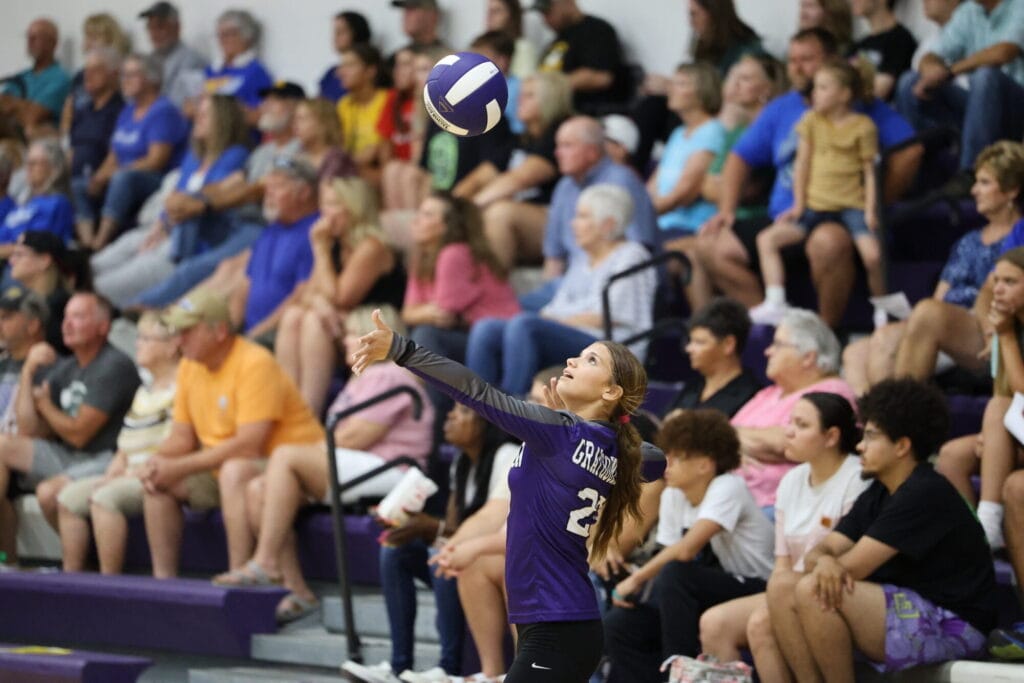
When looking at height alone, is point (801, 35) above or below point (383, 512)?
above

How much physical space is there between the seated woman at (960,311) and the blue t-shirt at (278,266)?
3.48m

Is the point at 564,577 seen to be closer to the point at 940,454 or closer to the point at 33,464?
the point at 940,454

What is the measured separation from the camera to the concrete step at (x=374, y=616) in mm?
6871

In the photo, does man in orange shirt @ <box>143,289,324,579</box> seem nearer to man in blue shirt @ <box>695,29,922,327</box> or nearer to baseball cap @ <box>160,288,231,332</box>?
baseball cap @ <box>160,288,231,332</box>

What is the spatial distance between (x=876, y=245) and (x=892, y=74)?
60.9 inches

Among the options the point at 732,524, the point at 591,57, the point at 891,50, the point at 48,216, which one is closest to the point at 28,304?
the point at 48,216

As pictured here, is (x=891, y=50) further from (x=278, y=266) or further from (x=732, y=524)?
(x=732, y=524)

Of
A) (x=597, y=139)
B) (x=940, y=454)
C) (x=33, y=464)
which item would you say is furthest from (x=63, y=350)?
(x=940, y=454)

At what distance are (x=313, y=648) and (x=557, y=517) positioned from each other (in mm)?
2709

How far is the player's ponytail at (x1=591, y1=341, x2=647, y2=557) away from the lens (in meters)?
4.54

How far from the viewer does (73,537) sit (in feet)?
25.8

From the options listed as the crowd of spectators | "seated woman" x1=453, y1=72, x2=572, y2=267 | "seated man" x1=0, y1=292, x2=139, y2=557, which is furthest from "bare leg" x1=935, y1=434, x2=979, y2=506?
"seated man" x1=0, y1=292, x2=139, y2=557

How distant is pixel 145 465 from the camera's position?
7574 mm

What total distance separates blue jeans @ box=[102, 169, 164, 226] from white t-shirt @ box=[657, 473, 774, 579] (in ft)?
20.4
